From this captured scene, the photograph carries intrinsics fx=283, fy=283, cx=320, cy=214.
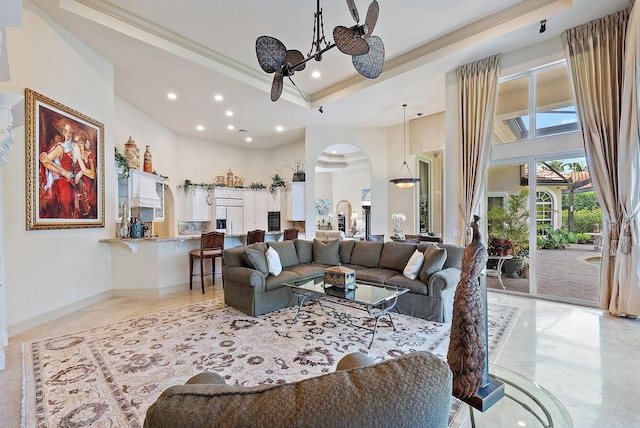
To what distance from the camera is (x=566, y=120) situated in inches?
166

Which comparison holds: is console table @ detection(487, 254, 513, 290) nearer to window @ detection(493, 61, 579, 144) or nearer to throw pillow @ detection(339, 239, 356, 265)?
window @ detection(493, 61, 579, 144)

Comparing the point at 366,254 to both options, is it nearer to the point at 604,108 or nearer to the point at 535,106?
the point at 535,106

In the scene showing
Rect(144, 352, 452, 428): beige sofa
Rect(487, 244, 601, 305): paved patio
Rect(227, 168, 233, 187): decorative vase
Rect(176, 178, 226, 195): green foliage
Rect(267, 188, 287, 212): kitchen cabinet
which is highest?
Rect(227, 168, 233, 187): decorative vase

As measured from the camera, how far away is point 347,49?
2.50 meters

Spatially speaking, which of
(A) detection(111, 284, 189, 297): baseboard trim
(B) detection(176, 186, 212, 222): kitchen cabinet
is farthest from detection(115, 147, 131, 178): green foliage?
(B) detection(176, 186, 212, 222): kitchen cabinet

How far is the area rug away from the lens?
6.68 feet

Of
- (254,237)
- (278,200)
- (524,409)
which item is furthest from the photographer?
(278,200)

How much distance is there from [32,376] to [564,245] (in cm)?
672

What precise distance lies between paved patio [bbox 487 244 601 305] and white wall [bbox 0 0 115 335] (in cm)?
682

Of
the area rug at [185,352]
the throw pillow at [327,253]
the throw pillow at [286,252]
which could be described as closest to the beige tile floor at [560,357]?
the area rug at [185,352]

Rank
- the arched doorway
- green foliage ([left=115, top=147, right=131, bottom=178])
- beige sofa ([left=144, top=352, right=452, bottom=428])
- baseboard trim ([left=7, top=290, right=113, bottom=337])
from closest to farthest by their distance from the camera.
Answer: beige sofa ([left=144, top=352, right=452, bottom=428]) < baseboard trim ([left=7, top=290, right=113, bottom=337]) < green foliage ([left=115, top=147, right=131, bottom=178]) < the arched doorway

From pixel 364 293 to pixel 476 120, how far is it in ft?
11.8

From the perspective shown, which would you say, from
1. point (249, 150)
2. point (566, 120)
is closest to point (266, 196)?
point (249, 150)

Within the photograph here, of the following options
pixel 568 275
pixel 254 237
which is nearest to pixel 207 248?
pixel 254 237
